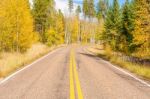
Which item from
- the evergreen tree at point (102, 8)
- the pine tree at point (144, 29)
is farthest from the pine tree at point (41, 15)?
the evergreen tree at point (102, 8)

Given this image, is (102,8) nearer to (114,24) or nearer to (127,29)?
(114,24)

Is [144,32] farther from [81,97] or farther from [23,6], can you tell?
[81,97]

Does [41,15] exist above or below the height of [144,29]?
above

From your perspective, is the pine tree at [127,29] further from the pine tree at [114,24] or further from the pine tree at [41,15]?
the pine tree at [41,15]

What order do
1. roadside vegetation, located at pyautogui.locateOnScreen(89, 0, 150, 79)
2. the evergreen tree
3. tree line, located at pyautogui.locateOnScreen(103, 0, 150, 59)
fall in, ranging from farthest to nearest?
the evergreen tree → tree line, located at pyautogui.locateOnScreen(103, 0, 150, 59) → roadside vegetation, located at pyautogui.locateOnScreen(89, 0, 150, 79)

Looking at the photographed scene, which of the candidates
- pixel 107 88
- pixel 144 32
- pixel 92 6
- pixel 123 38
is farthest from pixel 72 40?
pixel 107 88

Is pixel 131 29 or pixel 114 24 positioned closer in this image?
pixel 131 29

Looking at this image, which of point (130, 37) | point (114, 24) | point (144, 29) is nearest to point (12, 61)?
point (144, 29)

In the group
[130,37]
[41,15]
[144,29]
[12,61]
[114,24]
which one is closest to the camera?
[12,61]

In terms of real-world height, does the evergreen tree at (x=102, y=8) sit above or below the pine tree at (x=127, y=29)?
above

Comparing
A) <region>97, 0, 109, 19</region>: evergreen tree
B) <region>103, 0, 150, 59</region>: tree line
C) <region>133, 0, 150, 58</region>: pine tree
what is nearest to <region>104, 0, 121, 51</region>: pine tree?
<region>103, 0, 150, 59</region>: tree line

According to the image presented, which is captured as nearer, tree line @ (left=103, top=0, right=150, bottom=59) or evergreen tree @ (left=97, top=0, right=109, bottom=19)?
tree line @ (left=103, top=0, right=150, bottom=59)

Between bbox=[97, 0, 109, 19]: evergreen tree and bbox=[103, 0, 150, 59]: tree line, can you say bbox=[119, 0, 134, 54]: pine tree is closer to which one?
→ bbox=[103, 0, 150, 59]: tree line

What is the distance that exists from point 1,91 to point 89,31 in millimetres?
161047
